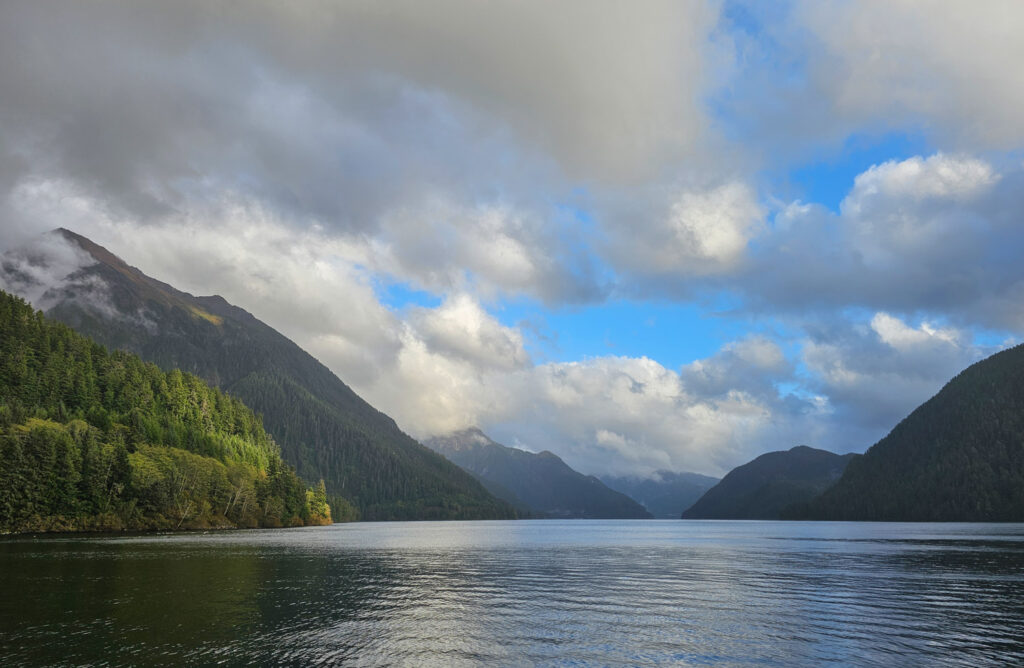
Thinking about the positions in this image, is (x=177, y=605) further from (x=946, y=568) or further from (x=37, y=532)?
(x=37, y=532)

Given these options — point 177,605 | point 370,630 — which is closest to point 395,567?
point 177,605

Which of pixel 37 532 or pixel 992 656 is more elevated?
pixel 992 656

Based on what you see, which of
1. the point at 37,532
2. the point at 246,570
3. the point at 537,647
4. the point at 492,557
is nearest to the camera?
the point at 537,647

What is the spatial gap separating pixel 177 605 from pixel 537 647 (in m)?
32.6

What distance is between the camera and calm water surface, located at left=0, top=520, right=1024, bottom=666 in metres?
37.4

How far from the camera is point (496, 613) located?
5253cm

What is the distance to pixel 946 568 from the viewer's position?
89.8m

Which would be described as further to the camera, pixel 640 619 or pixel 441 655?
pixel 640 619

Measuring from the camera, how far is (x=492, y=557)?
115750mm

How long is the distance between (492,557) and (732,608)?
221ft

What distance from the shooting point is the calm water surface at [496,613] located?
37.4 m

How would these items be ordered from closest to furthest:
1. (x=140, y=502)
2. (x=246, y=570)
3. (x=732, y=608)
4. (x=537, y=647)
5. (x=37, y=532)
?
(x=537, y=647), (x=732, y=608), (x=246, y=570), (x=37, y=532), (x=140, y=502)

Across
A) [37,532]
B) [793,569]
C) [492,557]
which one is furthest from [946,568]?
[37,532]

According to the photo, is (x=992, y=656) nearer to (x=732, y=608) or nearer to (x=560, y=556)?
(x=732, y=608)
